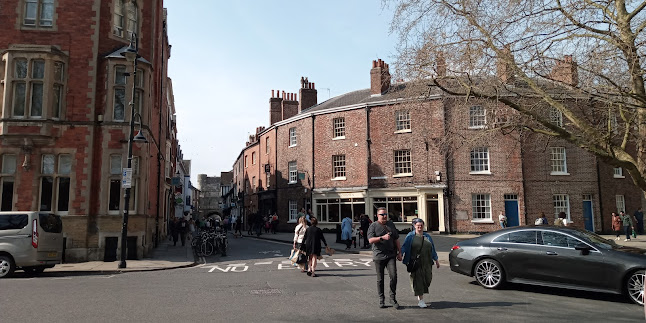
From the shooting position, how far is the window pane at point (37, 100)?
16.7m

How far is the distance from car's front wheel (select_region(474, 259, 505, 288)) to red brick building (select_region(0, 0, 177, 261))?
489 inches

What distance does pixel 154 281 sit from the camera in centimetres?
1158

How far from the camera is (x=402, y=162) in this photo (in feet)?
101

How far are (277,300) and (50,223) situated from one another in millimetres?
8844

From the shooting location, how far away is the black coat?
40.2ft

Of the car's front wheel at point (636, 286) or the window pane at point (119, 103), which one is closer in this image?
the car's front wheel at point (636, 286)

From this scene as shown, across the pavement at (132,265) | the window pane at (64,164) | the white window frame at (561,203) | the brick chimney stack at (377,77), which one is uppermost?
the brick chimney stack at (377,77)

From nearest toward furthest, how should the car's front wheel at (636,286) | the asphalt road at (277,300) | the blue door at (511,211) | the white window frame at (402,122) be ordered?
1. the asphalt road at (277,300)
2. the car's front wheel at (636,286)
3. the blue door at (511,211)
4. the white window frame at (402,122)

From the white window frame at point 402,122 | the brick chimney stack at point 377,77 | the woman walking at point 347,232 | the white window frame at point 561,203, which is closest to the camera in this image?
the woman walking at point 347,232

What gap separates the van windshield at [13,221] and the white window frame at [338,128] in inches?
887

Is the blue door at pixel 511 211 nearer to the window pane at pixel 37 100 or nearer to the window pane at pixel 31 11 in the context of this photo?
the window pane at pixel 37 100

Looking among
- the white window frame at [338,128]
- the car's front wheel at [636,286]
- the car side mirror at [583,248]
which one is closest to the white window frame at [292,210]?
the white window frame at [338,128]

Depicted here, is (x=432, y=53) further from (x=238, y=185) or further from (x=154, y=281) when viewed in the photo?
(x=238, y=185)

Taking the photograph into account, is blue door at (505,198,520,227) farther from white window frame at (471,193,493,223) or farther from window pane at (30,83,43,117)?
window pane at (30,83,43,117)
